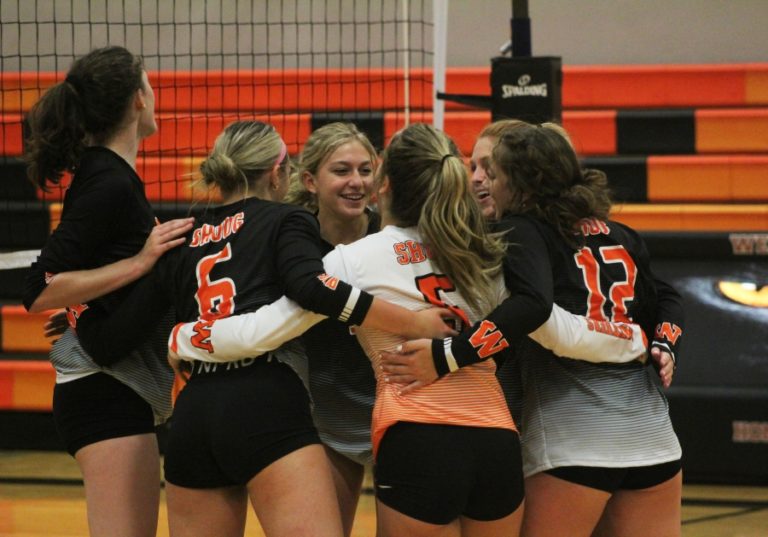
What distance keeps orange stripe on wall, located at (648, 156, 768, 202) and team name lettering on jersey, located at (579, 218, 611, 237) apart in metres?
3.87

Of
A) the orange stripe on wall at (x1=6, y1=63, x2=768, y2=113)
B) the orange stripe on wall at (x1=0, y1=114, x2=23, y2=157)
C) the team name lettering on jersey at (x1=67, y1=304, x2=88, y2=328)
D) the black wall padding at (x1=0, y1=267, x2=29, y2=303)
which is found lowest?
the black wall padding at (x1=0, y1=267, x2=29, y2=303)

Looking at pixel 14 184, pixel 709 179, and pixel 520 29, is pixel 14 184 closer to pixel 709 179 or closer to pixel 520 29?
pixel 520 29

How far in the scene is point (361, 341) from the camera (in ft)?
8.25

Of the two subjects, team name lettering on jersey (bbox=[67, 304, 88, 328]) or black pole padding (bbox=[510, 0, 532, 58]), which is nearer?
team name lettering on jersey (bbox=[67, 304, 88, 328])

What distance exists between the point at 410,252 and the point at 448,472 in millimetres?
513

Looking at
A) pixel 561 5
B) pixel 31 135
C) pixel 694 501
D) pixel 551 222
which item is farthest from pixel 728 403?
pixel 561 5

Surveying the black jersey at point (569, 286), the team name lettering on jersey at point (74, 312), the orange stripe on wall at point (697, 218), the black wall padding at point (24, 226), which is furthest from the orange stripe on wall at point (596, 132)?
the team name lettering on jersey at point (74, 312)

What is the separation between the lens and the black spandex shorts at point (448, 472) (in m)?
2.29

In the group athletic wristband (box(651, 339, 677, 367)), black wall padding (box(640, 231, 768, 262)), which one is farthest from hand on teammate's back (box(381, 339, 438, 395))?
black wall padding (box(640, 231, 768, 262))

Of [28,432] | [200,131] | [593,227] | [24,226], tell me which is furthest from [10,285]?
[593,227]

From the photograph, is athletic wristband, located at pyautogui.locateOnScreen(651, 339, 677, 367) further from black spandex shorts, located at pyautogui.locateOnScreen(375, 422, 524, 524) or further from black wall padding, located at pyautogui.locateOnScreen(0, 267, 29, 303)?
black wall padding, located at pyautogui.locateOnScreen(0, 267, 29, 303)

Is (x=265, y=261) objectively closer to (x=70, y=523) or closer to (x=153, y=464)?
(x=153, y=464)

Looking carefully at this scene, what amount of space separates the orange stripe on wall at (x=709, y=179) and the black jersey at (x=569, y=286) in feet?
12.1

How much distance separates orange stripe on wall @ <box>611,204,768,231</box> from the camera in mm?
5875
